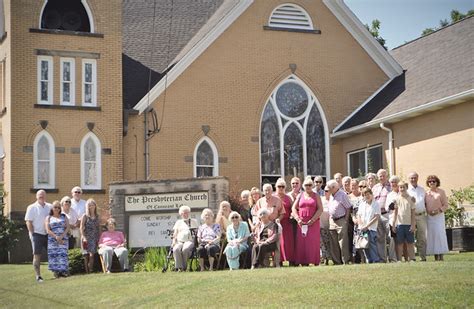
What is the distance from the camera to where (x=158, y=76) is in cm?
→ 2906

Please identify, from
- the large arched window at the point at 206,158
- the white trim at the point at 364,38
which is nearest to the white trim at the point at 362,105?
the white trim at the point at 364,38

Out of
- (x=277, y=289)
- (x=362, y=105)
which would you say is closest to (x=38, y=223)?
(x=277, y=289)

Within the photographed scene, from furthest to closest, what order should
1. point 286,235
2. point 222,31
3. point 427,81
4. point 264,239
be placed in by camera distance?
point 222,31, point 427,81, point 286,235, point 264,239

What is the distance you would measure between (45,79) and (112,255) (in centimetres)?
1001

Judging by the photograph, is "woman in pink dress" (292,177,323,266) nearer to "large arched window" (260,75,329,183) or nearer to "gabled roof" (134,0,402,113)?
"gabled roof" (134,0,402,113)

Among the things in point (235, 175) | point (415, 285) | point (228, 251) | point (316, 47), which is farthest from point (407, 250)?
point (316, 47)

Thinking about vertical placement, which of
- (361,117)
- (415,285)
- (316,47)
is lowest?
(415,285)

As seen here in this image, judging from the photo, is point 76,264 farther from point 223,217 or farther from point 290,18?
point 290,18

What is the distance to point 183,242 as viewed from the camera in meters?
17.4

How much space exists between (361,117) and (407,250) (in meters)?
12.3

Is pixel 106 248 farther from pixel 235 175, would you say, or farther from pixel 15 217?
pixel 235 175

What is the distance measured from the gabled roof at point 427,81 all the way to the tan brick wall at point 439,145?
0.40 m

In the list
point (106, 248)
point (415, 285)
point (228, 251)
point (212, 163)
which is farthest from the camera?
point (212, 163)

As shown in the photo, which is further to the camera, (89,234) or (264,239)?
(89,234)
